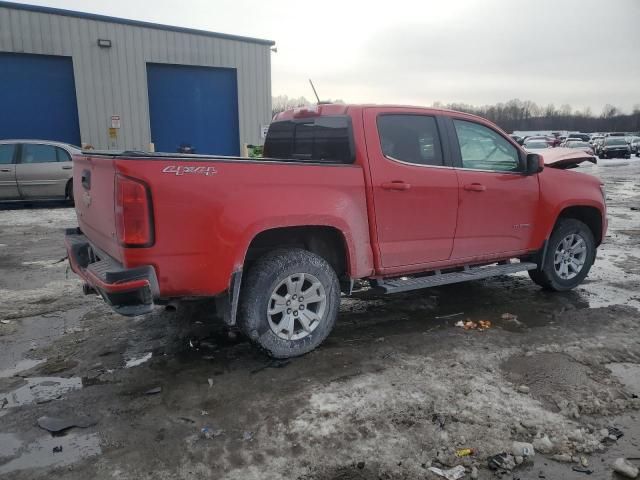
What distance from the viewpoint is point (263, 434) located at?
2.95m

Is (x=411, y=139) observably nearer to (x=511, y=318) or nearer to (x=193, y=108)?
(x=511, y=318)

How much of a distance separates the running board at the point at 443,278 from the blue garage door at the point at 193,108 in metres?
14.7

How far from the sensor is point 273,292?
12.5 feet

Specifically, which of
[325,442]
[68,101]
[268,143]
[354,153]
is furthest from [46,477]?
[68,101]

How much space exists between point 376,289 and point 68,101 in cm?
1521

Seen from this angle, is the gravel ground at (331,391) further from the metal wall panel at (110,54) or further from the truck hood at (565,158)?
the metal wall panel at (110,54)

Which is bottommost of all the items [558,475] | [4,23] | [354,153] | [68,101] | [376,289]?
[558,475]

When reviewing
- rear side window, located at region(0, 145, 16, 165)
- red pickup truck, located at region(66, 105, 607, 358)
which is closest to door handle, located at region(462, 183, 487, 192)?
red pickup truck, located at region(66, 105, 607, 358)

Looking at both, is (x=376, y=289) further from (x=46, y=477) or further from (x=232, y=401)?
(x=46, y=477)

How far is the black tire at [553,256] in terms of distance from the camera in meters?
5.63

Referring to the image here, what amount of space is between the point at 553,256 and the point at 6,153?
1184cm

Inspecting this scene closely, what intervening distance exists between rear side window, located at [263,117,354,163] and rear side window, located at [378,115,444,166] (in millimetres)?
317

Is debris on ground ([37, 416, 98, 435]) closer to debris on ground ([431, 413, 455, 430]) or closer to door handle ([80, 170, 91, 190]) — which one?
door handle ([80, 170, 91, 190])

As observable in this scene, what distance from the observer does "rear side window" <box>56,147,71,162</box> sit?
12211 millimetres
